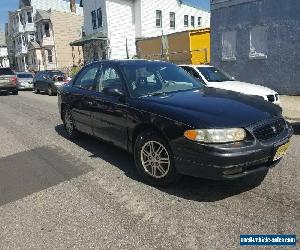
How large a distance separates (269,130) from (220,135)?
0.74 meters

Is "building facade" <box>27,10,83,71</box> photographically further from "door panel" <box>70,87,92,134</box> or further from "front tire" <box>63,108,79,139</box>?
"door panel" <box>70,87,92,134</box>

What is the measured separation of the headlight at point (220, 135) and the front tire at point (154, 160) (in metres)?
0.57

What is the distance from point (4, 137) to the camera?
8812 mm

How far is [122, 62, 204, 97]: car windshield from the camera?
540 centimetres

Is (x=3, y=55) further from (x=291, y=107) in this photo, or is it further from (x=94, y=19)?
(x=291, y=107)

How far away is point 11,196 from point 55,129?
4605 mm

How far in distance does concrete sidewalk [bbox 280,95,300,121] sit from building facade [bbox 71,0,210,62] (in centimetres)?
1971

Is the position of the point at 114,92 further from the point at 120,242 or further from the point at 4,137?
the point at 4,137

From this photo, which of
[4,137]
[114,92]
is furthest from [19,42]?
[114,92]

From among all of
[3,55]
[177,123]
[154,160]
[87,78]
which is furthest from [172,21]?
[3,55]

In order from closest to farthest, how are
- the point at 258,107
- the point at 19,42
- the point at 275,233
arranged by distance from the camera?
1. the point at 275,233
2. the point at 258,107
3. the point at 19,42

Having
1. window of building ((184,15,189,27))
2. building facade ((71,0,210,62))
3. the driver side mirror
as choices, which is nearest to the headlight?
the driver side mirror

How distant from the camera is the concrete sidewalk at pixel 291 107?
989cm

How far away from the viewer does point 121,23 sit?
1331 inches
